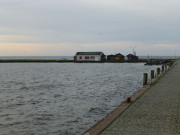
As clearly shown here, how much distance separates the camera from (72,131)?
11344 mm

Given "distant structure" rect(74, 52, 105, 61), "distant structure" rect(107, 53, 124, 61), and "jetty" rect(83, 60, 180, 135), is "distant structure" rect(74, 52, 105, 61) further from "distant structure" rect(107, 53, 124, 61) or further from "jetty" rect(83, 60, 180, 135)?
"jetty" rect(83, 60, 180, 135)

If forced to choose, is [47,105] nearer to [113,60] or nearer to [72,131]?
[72,131]

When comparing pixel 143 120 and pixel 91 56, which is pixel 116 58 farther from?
pixel 143 120

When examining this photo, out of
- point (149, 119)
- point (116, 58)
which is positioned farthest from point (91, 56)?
point (149, 119)

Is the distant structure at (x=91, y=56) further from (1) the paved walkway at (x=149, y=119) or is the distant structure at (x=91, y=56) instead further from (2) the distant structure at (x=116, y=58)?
(1) the paved walkway at (x=149, y=119)

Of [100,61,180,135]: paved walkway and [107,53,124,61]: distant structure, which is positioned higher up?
[107,53,124,61]: distant structure

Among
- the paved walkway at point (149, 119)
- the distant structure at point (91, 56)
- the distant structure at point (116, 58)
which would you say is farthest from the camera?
the distant structure at point (116, 58)

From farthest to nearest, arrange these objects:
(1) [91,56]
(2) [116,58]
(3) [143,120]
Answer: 1. (2) [116,58]
2. (1) [91,56]
3. (3) [143,120]

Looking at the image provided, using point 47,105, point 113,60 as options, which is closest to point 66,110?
point 47,105

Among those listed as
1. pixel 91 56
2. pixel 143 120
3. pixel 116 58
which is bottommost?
pixel 143 120

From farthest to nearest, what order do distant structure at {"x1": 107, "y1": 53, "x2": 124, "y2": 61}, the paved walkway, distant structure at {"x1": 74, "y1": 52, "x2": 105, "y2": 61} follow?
distant structure at {"x1": 107, "y1": 53, "x2": 124, "y2": 61}, distant structure at {"x1": 74, "y1": 52, "x2": 105, "y2": 61}, the paved walkway

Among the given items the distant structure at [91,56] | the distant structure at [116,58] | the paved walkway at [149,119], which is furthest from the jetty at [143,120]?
the distant structure at [116,58]

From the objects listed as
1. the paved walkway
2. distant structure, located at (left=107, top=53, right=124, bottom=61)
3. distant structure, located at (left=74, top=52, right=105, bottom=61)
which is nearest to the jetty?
the paved walkway

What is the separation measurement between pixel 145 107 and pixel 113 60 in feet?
333
